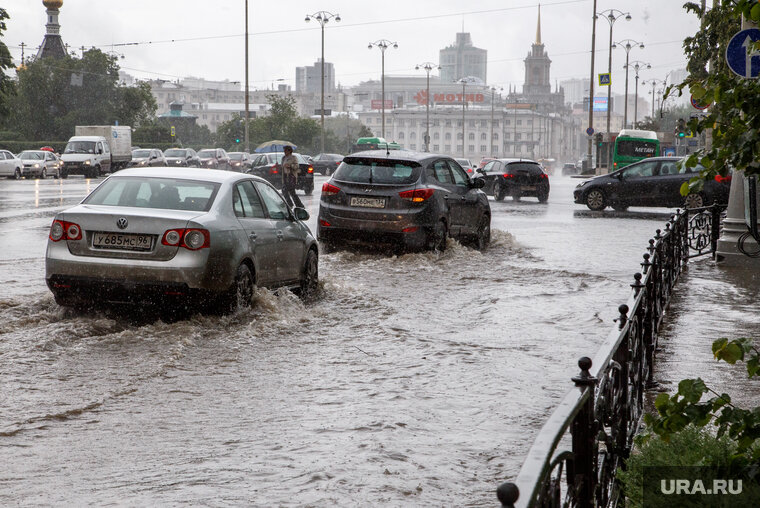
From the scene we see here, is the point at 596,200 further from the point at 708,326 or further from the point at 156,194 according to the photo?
the point at 156,194

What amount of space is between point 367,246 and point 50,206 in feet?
45.6

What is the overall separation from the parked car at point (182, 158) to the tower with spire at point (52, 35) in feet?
152

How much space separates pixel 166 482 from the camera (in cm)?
462

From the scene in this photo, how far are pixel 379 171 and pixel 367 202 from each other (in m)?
0.53

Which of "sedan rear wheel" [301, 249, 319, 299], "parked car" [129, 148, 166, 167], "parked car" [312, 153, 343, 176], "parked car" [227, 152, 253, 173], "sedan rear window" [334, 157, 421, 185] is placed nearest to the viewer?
"sedan rear wheel" [301, 249, 319, 299]

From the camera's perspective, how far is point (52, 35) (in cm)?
9950

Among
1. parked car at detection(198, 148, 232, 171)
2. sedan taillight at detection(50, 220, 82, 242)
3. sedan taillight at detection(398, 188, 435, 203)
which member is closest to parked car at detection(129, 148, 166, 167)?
parked car at detection(198, 148, 232, 171)

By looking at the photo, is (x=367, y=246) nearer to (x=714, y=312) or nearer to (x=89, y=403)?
(x=714, y=312)

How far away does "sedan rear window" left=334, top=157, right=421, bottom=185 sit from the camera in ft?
47.1

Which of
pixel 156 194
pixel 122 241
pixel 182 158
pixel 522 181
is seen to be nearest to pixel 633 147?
pixel 522 181

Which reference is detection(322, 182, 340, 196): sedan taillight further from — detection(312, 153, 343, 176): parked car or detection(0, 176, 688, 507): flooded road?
detection(312, 153, 343, 176): parked car

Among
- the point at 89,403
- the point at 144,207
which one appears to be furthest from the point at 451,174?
the point at 89,403

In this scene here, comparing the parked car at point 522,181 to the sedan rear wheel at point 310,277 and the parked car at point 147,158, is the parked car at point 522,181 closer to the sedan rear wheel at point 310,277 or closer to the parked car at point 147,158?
the sedan rear wheel at point 310,277

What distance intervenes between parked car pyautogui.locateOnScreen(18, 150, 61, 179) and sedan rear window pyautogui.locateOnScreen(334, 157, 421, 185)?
3797 cm
